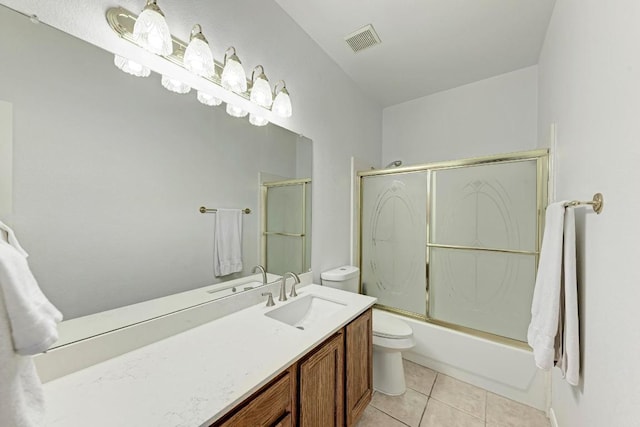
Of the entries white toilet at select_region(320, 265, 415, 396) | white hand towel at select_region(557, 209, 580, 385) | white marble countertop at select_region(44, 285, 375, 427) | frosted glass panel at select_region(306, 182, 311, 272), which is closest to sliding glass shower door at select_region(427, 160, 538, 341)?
white toilet at select_region(320, 265, 415, 396)

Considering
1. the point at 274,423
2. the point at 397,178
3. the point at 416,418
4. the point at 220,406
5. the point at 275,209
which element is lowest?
the point at 416,418

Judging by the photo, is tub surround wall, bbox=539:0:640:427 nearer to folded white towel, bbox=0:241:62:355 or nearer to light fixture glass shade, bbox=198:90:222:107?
folded white towel, bbox=0:241:62:355

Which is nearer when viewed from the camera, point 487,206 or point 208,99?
point 208,99

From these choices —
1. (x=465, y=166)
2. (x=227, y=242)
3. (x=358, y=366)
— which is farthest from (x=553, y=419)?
(x=227, y=242)

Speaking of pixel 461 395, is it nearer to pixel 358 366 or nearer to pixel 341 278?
pixel 358 366

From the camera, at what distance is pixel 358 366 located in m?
1.38

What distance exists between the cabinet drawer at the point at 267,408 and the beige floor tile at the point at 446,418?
1.15 meters

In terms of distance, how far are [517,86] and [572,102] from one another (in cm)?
144

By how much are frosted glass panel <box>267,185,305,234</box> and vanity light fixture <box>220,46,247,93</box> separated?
1.98 ft

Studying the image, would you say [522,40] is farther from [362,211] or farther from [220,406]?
[220,406]

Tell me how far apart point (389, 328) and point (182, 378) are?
1434 mm

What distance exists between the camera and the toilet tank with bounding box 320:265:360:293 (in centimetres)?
194

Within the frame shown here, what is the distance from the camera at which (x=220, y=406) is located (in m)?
0.68

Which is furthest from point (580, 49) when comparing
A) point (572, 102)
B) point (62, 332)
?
point (62, 332)
